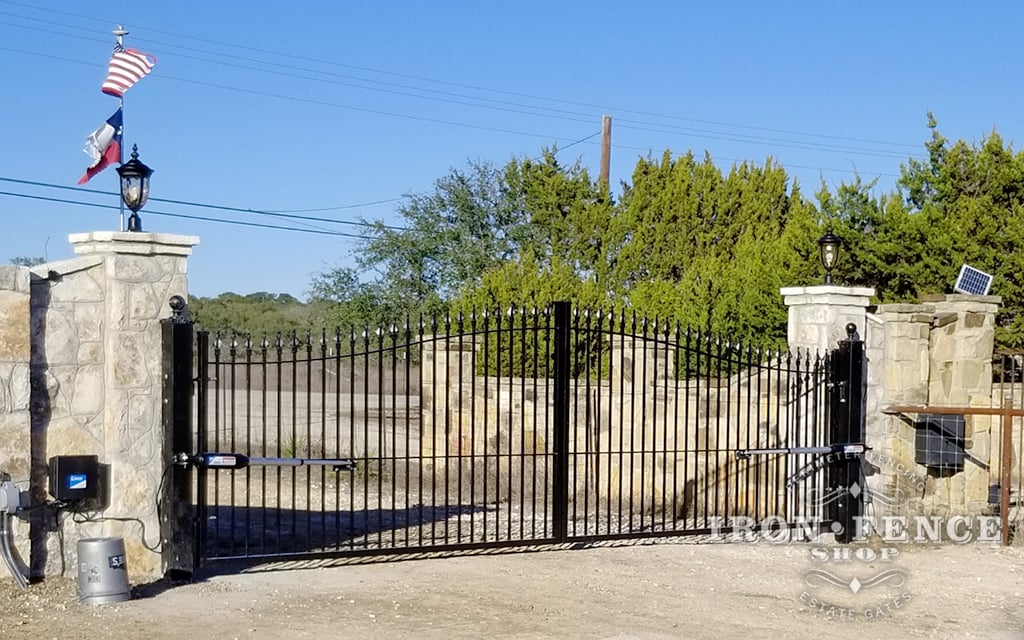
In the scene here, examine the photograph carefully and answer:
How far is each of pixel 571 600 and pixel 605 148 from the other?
26391 millimetres

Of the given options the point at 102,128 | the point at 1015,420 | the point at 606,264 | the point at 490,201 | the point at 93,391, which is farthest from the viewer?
the point at 490,201

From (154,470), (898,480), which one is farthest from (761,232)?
(154,470)

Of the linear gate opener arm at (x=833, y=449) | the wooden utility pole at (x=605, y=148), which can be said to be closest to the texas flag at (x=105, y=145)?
the linear gate opener arm at (x=833, y=449)

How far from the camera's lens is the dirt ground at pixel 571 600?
7391 mm

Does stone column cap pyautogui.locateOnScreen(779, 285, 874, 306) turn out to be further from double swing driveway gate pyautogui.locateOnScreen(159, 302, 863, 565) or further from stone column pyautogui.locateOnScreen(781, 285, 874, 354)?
double swing driveway gate pyautogui.locateOnScreen(159, 302, 863, 565)

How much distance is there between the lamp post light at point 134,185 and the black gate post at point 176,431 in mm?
684

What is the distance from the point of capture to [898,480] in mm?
12031

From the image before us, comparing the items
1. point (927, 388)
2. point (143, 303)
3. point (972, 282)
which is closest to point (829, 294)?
point (927, 388)

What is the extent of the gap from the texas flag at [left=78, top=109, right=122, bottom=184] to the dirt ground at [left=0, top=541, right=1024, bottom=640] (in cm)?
311

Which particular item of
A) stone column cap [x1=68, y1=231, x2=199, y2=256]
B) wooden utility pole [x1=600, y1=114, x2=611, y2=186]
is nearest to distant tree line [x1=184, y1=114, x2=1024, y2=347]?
wooden utility pole [x1=600, y1=114, x2=611, y2=186]

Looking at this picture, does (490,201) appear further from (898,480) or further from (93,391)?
(93,391)

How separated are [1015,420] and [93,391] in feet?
44.0

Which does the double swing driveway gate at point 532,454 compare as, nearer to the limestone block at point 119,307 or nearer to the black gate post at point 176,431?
the black gate post at point 176,431

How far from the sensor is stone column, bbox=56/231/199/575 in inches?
326
